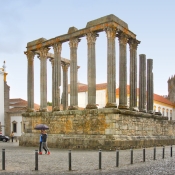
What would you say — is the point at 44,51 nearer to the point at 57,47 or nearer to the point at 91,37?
the point at 57,47

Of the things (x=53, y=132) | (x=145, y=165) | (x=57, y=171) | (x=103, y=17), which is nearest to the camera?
(x=57, y=171)

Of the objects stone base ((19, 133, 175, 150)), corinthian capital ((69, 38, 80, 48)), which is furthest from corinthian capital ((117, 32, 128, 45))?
stone base ((19, 133, 175, 150))

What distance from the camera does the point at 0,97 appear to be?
5822 centimetres

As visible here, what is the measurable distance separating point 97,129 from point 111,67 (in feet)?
14.8

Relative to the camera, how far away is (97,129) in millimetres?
24969

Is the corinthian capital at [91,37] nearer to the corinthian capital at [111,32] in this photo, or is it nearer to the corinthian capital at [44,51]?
the corinthian capital at [111,32]

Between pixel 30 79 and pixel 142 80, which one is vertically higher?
pixel 30 79

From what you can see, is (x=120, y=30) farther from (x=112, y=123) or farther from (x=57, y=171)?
(x=57, y=171)

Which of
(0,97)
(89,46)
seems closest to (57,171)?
(89,46)

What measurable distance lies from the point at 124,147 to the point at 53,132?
6880 millimetres

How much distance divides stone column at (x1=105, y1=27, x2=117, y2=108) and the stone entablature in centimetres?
118

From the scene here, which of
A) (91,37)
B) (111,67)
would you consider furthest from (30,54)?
(111,67)

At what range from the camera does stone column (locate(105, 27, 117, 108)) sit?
82.5ft

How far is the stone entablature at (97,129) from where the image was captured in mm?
24203
